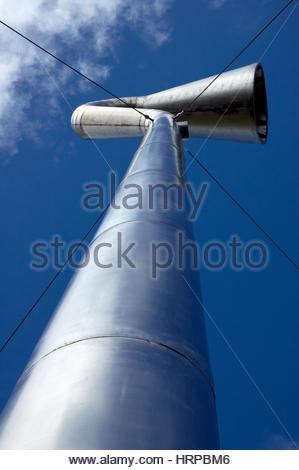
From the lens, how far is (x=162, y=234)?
201 inches

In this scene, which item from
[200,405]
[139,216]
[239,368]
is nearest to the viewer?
[200,405]

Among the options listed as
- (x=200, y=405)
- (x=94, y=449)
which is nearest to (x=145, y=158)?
(x=200, y=405)

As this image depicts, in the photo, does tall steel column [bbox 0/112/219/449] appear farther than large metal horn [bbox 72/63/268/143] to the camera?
No

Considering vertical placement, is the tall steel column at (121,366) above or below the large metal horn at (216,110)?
below

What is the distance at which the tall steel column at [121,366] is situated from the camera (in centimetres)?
277

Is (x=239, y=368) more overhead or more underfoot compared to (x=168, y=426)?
more overhead

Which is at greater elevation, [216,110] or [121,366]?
[216,110]

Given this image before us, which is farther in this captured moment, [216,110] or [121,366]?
[216,110]

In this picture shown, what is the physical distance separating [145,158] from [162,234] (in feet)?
9.15

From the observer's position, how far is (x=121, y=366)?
317 centimetres

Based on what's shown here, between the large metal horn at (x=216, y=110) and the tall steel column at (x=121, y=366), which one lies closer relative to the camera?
the tall steel column at (x=121, y=366)

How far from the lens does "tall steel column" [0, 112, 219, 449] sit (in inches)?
109

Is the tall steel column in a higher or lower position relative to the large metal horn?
lower
